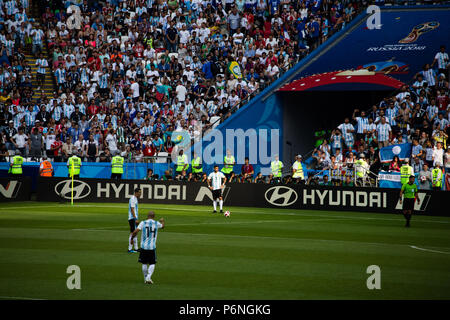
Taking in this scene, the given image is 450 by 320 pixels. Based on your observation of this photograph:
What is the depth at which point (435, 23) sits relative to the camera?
35344mm

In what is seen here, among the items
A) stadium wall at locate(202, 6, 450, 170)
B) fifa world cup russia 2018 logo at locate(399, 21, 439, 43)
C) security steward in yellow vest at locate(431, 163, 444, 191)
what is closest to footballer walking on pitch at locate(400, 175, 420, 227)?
security steward in yellow vest at locate(431, 163, 444, 191)

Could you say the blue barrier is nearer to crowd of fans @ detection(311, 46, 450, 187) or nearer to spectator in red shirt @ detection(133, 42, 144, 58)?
crowd of fans @ detection(311, 46, 450, 187)

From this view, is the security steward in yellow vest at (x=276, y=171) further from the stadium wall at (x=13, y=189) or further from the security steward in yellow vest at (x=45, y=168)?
the stadium wall at (x=13, y=189)

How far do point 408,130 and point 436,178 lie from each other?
11.3ft

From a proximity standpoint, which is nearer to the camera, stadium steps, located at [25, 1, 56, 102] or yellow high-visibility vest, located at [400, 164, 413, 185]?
yellow high-visibility vest, located at [400, 164, 413, 185]

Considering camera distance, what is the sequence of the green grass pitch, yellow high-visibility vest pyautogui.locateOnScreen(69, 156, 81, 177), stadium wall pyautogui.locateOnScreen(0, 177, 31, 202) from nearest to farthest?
the green grass pitch
stadium wall pyautogui.locateOnScreen(0, 177, 31, 202)
yellow high-visibility vest pyautogui.locateOnScreen(69, 156, 81, 177)

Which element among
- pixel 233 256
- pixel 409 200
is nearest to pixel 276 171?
pixel 409 200

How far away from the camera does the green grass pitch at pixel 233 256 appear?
1333cm

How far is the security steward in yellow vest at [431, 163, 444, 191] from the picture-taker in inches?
1134

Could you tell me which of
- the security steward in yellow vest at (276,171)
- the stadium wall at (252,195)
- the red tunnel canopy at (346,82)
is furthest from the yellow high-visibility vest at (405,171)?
the red tunnel canopy at (346,82)

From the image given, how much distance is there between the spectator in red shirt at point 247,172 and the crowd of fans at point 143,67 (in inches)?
130

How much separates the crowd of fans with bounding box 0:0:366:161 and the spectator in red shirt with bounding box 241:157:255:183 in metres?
3.31
